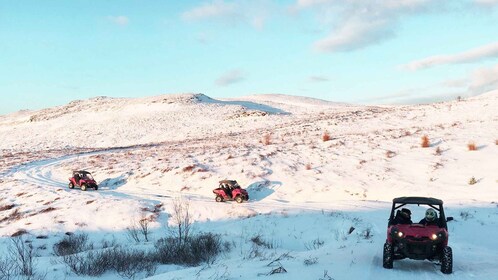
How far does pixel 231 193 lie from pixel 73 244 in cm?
783

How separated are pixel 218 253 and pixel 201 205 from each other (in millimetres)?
7603

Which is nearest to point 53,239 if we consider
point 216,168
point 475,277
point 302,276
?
point 216,168

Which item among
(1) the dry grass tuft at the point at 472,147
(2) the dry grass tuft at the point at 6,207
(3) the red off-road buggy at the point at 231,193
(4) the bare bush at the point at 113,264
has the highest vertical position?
(1) the dry grass tuft at the point at 472,147

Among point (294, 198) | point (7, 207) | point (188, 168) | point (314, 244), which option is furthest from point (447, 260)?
point (7, 207)

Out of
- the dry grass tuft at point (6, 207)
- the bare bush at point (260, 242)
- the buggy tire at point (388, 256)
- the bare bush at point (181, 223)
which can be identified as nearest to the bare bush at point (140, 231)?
the bare bush at point (181, 223)

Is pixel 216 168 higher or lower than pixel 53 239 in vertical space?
higher

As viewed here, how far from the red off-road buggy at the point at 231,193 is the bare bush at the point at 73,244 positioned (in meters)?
6.58

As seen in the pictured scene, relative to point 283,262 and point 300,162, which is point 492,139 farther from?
point 283,262

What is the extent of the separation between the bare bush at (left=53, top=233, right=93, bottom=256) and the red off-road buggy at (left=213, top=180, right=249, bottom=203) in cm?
658

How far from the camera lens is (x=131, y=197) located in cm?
2295

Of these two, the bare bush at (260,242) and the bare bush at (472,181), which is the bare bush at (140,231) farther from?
the bare bush at (472,181)

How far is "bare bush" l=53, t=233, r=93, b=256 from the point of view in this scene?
15326 mm

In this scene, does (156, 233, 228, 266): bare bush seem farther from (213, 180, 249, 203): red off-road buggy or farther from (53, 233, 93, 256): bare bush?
(213, 180, 249, 203): red off-road buggy

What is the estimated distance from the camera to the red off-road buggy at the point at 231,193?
21013 millimetres
